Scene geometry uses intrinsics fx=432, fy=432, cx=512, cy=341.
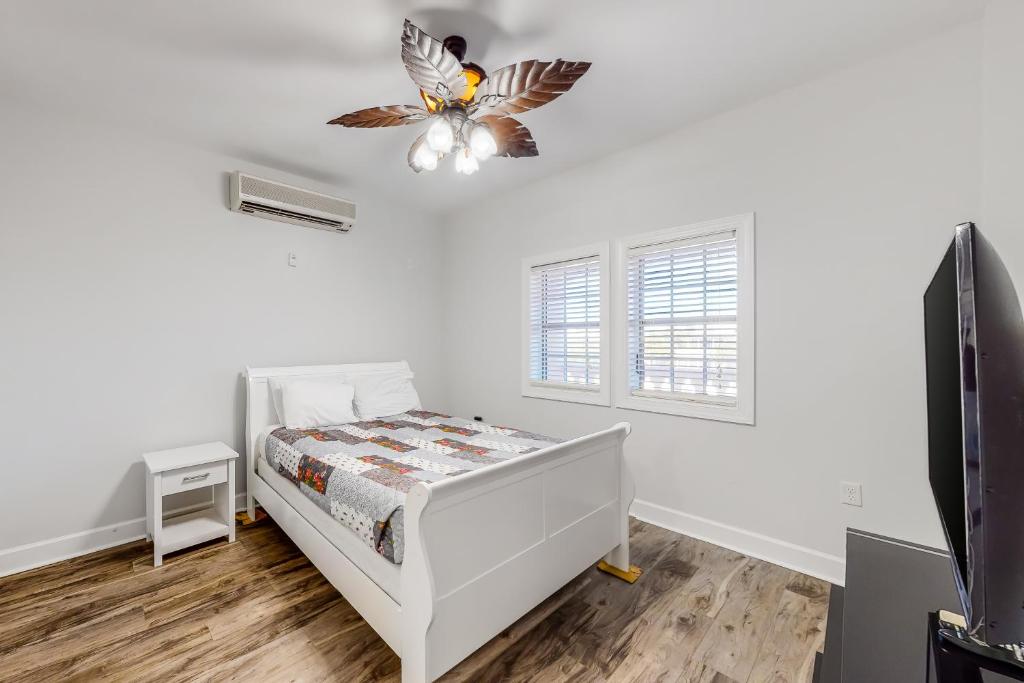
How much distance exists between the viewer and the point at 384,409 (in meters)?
3.38

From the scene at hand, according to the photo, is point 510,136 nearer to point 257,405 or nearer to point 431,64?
point 431,64

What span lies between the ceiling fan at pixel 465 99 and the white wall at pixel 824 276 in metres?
0.63

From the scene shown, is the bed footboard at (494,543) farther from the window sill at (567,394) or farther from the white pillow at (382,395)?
the white pillow at (382,395)

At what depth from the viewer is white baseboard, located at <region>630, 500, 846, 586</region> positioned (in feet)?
7.23

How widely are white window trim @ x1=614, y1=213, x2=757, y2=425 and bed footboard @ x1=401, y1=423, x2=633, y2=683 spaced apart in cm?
81

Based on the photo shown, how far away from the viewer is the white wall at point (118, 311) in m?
2.38

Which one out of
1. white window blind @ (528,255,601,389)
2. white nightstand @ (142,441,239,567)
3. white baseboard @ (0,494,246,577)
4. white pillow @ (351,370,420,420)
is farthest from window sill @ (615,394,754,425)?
white baseboard @ (0,494,246,577)

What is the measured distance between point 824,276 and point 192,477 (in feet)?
12.0

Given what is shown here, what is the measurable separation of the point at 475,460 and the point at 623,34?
2.08 m

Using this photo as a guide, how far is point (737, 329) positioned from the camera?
8.20ft

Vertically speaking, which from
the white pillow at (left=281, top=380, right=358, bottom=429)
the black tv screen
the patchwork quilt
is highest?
the black tv screen

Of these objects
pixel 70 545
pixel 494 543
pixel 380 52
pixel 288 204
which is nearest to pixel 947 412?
pixel 494 543

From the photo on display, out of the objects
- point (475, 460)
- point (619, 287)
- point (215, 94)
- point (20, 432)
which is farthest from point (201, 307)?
point (619, 287)

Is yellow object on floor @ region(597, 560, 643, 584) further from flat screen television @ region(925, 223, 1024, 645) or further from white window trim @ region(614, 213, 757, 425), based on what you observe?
flat screen television @ region(925, 223, 1024, 645)
